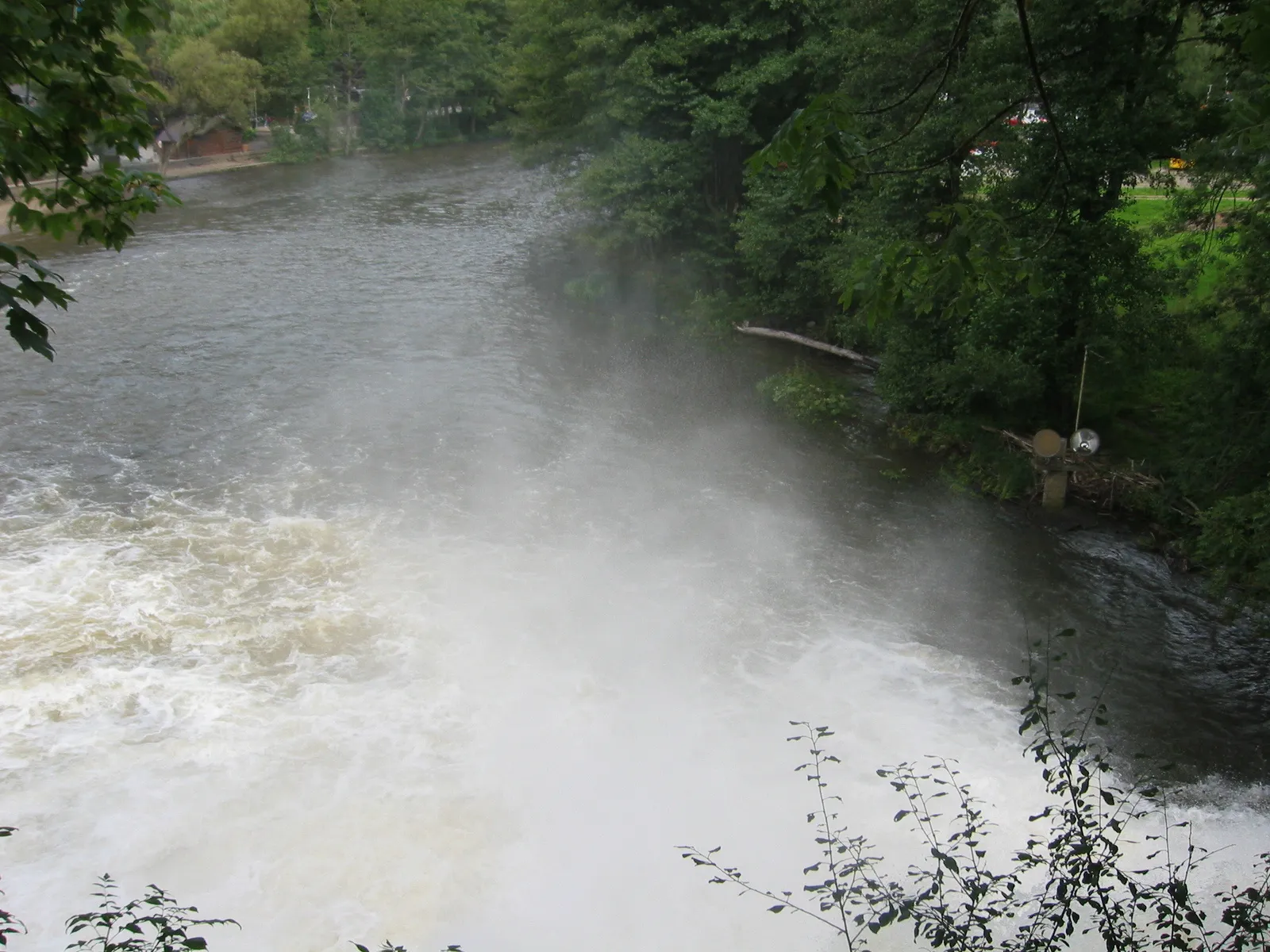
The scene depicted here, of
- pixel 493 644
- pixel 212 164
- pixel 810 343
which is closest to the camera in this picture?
pixel 493 644

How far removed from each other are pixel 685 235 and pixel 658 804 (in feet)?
53.7

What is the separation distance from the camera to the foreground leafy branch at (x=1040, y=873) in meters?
4.39

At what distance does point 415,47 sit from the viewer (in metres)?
45.3

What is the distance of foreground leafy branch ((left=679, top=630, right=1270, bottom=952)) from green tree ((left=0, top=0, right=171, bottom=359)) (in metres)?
4.61

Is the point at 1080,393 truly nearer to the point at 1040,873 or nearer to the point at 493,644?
the point at 1040,873

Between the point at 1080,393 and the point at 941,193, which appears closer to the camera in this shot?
the point at 1080,393

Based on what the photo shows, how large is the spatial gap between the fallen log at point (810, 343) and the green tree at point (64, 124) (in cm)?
1549

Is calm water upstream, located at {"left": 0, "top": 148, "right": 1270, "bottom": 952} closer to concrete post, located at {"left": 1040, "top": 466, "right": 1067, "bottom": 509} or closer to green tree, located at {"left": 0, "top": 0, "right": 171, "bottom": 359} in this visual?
concrete post, located at {"left": 1040, "top": 466, "right": 1067, "bottom": 509}

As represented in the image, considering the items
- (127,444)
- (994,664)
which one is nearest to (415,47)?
(127,444)

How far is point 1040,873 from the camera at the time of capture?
8469mm

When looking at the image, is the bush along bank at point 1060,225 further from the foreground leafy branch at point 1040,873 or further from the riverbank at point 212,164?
the riverbank at point 212,164

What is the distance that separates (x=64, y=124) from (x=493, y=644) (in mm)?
7416

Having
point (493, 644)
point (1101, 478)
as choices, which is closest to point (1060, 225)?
point (1101, 478)

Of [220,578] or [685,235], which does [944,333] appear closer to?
[685,235]
